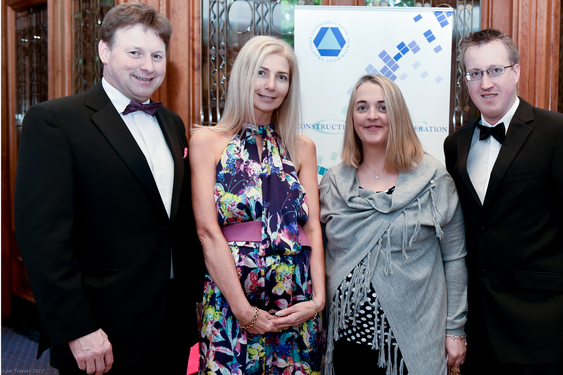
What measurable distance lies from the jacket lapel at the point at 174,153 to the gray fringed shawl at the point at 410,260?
68 centimetres

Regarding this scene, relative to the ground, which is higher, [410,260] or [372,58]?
[372,58]

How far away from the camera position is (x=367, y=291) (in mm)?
1727

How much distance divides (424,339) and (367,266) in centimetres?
35

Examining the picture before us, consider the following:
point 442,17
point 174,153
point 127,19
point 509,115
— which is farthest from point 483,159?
point 442,17

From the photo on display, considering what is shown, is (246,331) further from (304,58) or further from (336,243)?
(304,58)

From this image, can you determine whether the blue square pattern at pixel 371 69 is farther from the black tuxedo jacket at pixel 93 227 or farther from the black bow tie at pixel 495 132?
the black tuxedo jacket at pixel 93 227

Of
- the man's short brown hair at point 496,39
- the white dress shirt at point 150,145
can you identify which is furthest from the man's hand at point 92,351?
the man's short brown hair at point 496,39

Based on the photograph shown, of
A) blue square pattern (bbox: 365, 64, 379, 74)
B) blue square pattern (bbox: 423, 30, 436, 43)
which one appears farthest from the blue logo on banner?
blue square pattern (bbox: 423, 30, 436, 43)

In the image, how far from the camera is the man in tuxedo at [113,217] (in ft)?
4.36

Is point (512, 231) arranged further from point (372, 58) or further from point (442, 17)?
point (442, 17)

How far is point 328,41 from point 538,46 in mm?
1570

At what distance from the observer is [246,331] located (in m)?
1.63

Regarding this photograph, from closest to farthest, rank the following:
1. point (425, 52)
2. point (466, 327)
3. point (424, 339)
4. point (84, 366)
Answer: point (84, 366) → point (424, 339) → point (466, 327) → point (425, 52)

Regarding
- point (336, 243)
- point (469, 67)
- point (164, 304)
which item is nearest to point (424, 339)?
point (336, 243)
